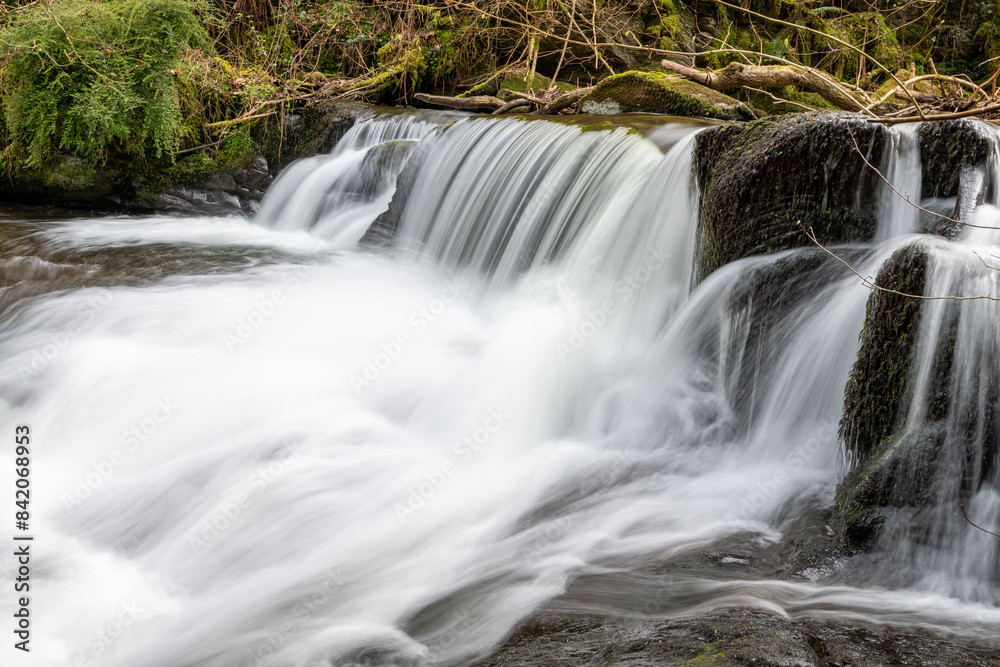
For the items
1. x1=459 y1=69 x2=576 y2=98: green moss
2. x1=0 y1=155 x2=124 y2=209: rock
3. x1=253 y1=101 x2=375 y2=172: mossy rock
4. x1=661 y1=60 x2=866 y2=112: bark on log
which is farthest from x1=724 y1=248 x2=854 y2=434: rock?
x1=0 y1=155 x2=124 y2=209: rock

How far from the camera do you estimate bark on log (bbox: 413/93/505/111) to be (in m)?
7.92

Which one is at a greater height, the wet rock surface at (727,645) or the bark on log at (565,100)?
the bark on log at (565,100)

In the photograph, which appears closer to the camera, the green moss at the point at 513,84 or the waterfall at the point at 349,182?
the waterfall at the point at 349,182

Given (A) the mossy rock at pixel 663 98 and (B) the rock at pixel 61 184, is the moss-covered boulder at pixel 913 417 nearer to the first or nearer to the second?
(A) the mossy rock at pixel 663 98

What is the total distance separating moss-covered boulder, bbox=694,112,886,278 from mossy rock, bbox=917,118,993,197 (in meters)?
0.23

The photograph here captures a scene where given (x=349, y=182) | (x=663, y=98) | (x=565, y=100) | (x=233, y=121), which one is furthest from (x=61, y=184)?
(x=663, y=98)

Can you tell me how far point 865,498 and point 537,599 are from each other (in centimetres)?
123

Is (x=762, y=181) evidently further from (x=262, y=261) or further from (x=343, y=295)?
(x=262, y=261)

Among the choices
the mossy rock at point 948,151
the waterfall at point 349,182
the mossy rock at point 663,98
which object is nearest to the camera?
the mossy rock at point 948,151

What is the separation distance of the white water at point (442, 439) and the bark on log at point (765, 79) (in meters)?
1.66

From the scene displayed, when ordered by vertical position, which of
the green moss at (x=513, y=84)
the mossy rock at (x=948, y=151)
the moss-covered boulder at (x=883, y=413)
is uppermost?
the green moss at (x=513, y=84)

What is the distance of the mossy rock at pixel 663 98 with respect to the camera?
20.9 ft

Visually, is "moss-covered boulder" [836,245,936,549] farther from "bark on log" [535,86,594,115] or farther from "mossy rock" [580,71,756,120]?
"bark on log" [535,86,594,115]

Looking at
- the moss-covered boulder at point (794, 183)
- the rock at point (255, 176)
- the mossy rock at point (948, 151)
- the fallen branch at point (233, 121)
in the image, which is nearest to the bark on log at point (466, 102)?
the fallen branch at point (233, 121)
